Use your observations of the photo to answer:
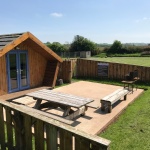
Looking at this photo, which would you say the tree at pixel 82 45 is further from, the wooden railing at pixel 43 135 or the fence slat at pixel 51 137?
the fence slat at pixel 51 137

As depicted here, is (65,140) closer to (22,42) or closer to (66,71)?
(22,42)

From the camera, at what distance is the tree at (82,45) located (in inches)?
1880

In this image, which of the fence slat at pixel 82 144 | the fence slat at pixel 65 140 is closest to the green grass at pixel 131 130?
the fence slat at pixel 65 140

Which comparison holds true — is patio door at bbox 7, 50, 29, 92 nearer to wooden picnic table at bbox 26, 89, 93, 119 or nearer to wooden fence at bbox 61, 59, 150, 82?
wooden picnic table at bbox 26, 89, 93, 119

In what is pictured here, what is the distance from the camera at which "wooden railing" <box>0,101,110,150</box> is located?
2.03m

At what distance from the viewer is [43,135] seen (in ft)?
8.63

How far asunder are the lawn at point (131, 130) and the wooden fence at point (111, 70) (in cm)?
547

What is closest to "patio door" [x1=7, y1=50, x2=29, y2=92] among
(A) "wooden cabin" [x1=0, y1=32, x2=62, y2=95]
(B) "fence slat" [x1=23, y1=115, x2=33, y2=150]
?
(A) "wooden cabin" [x1=0, y1=32, x2=62, y2=95]

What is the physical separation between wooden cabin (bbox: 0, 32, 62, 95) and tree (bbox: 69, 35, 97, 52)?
3736cm

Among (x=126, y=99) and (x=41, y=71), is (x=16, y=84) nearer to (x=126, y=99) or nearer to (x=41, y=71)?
(x=41, y=71)

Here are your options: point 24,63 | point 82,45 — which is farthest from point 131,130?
point 82,45

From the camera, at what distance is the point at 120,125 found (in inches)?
238

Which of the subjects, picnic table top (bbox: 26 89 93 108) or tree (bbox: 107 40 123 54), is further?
tree (bbox: 107 40 123 54)

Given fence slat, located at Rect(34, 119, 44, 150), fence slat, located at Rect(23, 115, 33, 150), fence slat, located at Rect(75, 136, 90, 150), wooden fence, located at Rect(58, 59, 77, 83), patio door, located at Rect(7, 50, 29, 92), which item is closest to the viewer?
fence slat, located at Rect(75, 136, 90, 150)
